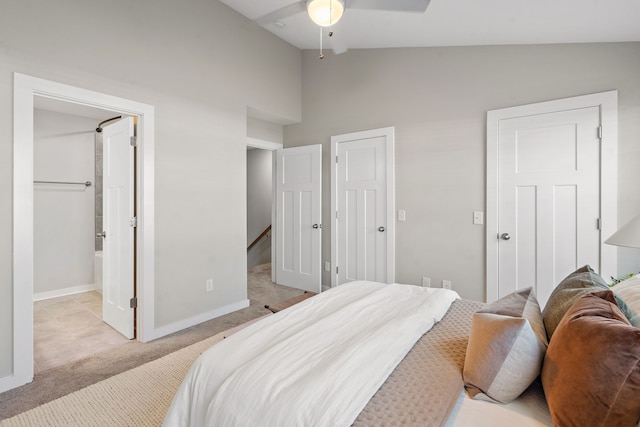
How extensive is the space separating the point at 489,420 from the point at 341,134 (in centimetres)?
347

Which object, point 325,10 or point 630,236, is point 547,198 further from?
point 325,10

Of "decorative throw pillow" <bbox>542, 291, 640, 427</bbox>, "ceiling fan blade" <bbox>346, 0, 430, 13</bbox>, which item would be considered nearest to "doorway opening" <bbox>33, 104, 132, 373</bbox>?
"ceiling fan blade" <bbox>346, 0, 430, 13</bbox>

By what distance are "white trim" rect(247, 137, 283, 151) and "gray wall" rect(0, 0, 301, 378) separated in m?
0.37

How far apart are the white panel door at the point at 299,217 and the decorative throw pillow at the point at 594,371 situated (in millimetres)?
3238

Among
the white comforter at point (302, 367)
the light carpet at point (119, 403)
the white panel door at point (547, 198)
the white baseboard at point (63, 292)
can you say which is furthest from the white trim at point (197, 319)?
the white panel door at point (547, 198)

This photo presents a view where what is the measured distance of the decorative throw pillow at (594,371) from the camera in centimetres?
77

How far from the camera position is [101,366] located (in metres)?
2.33

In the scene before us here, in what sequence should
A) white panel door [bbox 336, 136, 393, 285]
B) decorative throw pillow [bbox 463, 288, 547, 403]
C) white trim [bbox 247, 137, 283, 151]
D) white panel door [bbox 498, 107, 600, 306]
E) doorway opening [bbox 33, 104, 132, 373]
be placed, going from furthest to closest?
1. white trim [bbox 247, 137, 283, 151]
2. doorway opening [bbox 33, 104, 132, 373]
3. white panel door [bbox 336, 136, 393, 285]
4. white panel door [bbox 498, 107, 600, 306]
5. decorative throw pillow [bbox 463, 288, 547, 403]

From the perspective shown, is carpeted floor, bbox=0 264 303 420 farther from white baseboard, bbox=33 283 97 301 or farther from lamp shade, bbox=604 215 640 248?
lamp shade, bbox=604 215 640 248

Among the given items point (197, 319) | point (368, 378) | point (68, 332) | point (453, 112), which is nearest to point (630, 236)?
point (368, 378)

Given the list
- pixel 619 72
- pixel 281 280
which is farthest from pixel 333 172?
pixel 619 72

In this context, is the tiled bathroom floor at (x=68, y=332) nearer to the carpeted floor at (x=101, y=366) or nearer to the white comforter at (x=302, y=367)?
the carpeted floor at (x=101, y=366)

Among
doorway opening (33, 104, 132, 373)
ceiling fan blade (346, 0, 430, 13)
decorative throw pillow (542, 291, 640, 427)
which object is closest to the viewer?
decorative throw pillow (542, 291, 640, 427)

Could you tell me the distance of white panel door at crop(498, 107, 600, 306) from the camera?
8.40 feet
